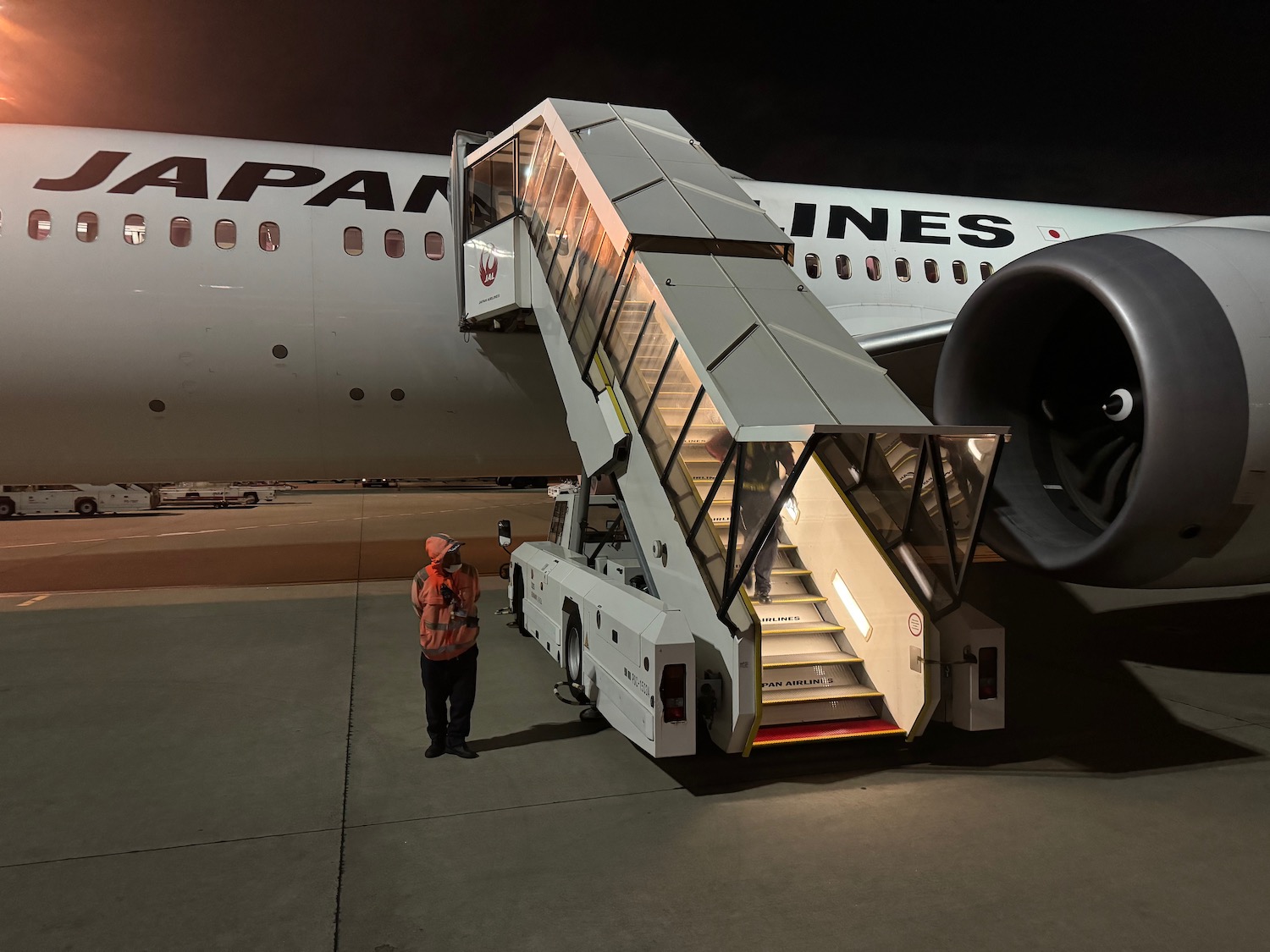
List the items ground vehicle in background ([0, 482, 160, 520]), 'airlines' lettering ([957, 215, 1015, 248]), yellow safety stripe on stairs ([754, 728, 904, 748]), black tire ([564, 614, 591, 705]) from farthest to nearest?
1. ground vehicle in background ([0, 482, 160, 520])
2. 'airlines' lettering ([957, 215, 1015, 248])
3. black tire ([564, 614, 591, 705])
4. yellow safety stripe on stairs ([754, 728, 904, 748])

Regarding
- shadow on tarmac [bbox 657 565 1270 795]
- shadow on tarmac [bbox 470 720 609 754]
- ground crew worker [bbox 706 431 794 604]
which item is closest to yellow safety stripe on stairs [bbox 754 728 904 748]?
shadow on tarmac [bbox 657 565 1270 795]

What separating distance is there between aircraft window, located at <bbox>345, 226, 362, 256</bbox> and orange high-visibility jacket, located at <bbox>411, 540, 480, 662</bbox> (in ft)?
15.0

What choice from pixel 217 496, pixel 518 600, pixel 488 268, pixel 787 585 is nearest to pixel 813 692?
pixel 787 585

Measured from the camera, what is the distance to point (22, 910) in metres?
3.26

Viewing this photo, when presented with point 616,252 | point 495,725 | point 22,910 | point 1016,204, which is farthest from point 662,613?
point 1016,204

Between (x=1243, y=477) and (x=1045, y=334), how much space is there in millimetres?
1744

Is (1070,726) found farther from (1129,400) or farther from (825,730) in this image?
(1129,400)

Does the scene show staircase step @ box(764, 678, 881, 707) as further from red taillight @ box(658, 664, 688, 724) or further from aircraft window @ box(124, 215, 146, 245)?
aircraft window @ box(124, 215, 146, 245)

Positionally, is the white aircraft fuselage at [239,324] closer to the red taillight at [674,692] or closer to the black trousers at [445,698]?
the black trousers at [445,698]

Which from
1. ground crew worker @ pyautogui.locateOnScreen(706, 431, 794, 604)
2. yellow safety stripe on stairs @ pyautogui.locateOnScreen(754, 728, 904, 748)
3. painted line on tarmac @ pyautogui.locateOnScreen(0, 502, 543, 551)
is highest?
ground crew worker @ pyautogui.locateOnScreen(706, 431, 794, 604)

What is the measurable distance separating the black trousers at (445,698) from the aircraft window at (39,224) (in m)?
5.74

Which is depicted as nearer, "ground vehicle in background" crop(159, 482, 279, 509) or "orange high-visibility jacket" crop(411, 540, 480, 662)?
"orange high-visibility jacket" crop(411, 540, 480, 662)

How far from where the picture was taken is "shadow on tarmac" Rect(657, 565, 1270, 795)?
4762 mm

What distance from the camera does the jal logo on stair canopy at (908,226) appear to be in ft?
32.4
